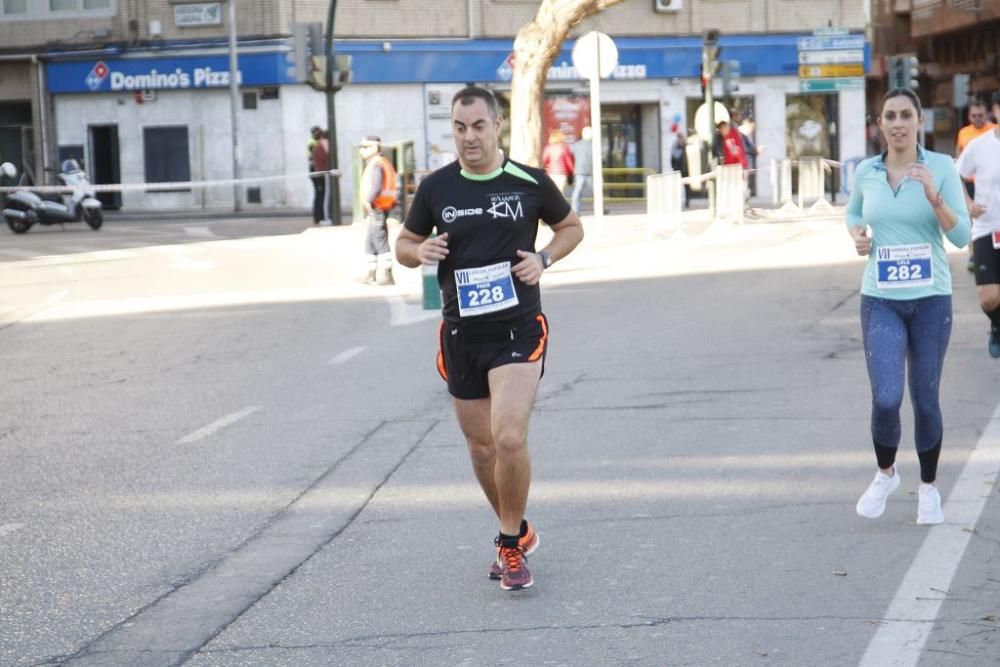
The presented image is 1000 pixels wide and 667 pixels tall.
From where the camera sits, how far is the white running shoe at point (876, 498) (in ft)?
23.9

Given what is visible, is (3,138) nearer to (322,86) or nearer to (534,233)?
(322,86)

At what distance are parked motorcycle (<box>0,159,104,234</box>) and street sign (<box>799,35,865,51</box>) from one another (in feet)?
57.4

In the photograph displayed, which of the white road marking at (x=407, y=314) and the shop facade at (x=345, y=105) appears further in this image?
the shop facade at (x=345, y=105)

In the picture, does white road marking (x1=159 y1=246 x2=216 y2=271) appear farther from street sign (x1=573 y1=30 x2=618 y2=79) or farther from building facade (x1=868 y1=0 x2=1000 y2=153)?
building facade (x1=868 y1=0 x2=1000 y2=153)

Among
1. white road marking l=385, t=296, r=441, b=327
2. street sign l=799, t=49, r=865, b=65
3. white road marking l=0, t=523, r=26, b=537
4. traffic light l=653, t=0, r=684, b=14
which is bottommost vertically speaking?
white road marking l=385, t=296, r=441, b=327

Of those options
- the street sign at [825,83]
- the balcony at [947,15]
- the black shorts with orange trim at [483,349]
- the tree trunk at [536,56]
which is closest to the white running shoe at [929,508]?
the black shorts with orange trim at [483,349]

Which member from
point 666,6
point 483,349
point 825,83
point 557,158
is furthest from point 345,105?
point 483,349

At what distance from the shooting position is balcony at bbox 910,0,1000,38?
58581mm

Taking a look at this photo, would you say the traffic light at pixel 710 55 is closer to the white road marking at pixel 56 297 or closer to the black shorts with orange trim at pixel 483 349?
the white road marking at pixel 56 297

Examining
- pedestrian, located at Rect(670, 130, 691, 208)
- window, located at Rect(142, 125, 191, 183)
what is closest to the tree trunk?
pedestrian, located at Rect(670, 130, 691, 208)

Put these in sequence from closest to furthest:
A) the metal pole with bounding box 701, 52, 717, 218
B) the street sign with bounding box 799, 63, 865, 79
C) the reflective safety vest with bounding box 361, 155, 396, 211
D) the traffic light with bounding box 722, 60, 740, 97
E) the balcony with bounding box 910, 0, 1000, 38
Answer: the reflective safety vest with bounding box 361, 155, 396, 211 < the metal pole with bounding box 701, 52, 717, 218 < the traffic light with bounding box 722, 60, 740, 97 < the street sign with bounding box 799, 63, 865, 79 < the balcony with bounding box 910, 0, 1000, 38

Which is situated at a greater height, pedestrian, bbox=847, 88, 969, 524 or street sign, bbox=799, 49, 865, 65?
street sign, bbox=799, 49, 865, 65

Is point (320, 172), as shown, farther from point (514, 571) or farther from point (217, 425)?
point (514, 571)

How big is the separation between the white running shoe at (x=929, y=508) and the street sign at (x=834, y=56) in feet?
118
